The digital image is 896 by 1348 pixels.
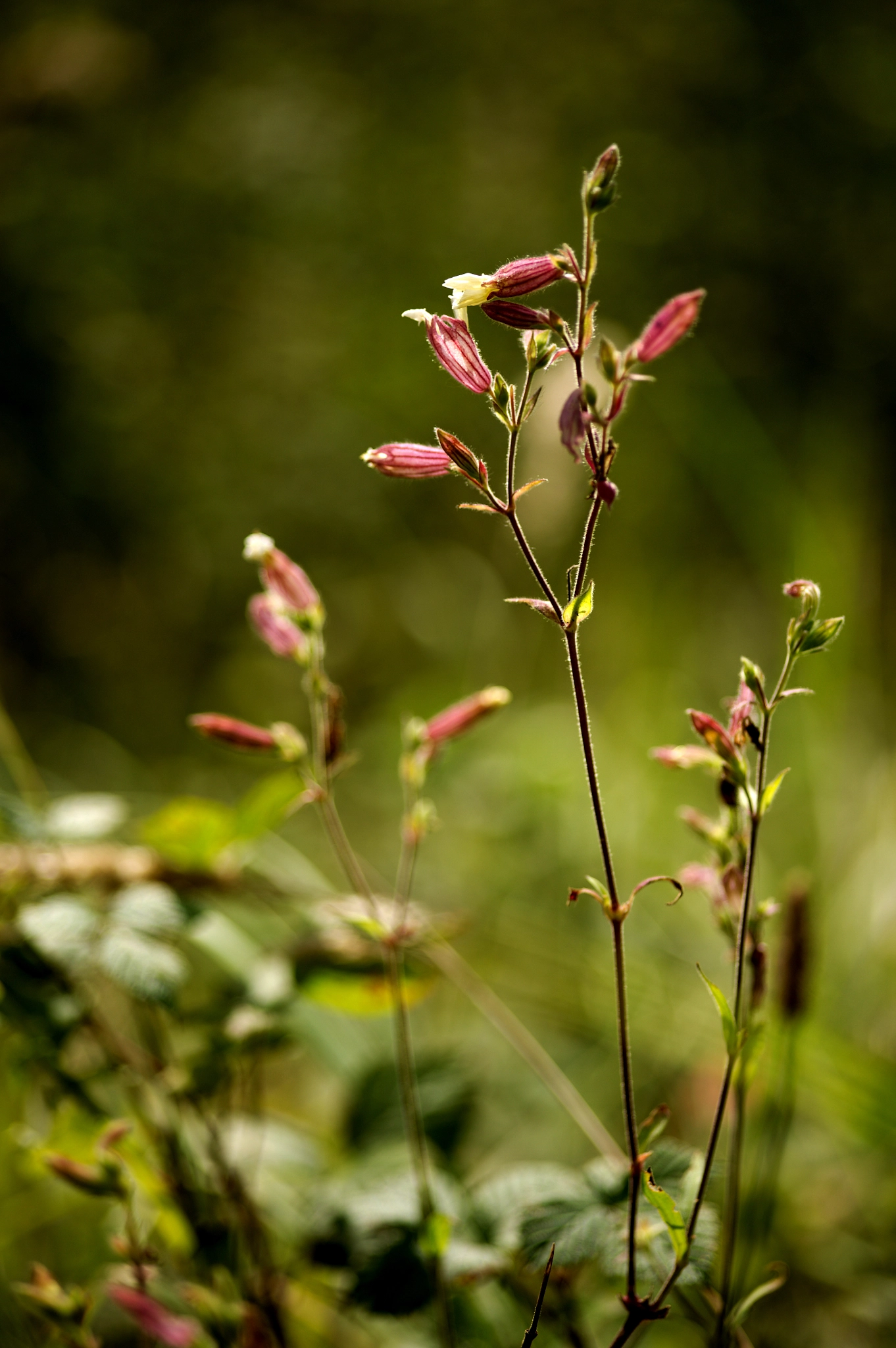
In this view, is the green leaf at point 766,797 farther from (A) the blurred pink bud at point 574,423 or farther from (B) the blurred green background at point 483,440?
(B) the blurred green background at point 483,440

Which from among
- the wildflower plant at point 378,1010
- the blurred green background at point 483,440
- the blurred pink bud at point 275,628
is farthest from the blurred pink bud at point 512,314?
the blurred green background at point 483,440

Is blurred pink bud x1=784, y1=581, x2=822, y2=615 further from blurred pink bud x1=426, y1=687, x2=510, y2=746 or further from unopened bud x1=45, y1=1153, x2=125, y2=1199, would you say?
unopened bud x1=45, y1=1153, x2=125, y2=1199

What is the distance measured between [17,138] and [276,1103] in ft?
7.40

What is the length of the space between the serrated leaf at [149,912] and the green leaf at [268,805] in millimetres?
106

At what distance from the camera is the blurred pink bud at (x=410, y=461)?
601 mm

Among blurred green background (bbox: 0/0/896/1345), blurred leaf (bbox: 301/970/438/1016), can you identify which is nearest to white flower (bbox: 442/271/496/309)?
blurred leaf (bbox: 301/970/438/1016)

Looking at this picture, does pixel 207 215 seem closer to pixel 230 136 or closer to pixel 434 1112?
pixel 230 136

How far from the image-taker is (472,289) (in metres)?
0.57

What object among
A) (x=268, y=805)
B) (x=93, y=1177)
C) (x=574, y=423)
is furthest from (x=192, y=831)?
(x=574, y=423)

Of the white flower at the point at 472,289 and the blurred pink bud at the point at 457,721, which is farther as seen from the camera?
the blurred pink bud at the point at 457,721

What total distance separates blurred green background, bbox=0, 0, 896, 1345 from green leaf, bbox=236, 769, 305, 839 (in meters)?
0.69

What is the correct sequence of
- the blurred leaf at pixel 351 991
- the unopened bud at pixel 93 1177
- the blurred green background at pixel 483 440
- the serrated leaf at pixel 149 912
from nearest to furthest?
the unopened bud at pixel 93 1177, the serrated leaf at pixel 149 912, the blurred leaf at pixel 351 991, the blurred green background at pixel 483 440

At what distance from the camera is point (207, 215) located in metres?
3.77

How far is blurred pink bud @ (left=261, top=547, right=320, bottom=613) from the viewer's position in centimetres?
71
